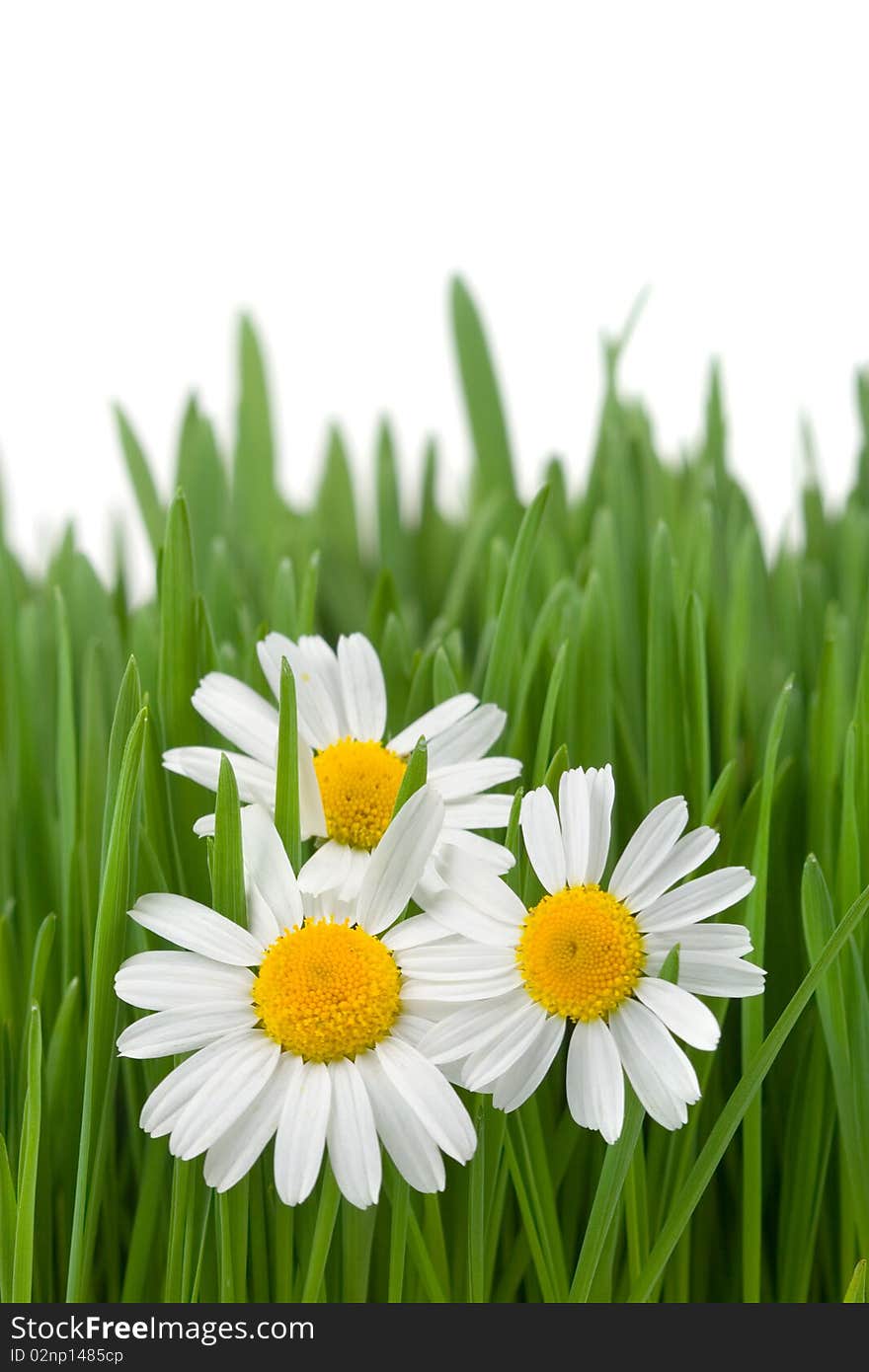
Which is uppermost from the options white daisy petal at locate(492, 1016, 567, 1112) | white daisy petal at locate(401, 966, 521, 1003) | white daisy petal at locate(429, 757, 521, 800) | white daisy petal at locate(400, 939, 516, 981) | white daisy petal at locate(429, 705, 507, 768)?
white daisy petal at locate(429, 705, 507, 768)

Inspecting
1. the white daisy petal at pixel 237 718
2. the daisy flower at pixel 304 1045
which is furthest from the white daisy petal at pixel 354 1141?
the white daisy petal at pixel 237 718

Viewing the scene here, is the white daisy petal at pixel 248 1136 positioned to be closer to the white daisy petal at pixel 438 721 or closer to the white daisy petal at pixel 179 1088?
the white daisy petal at pixel 179 1088

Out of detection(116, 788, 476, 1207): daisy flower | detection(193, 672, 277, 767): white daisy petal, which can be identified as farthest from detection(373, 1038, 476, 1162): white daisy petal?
detection(193, 672, 277, 767): white daisy petal

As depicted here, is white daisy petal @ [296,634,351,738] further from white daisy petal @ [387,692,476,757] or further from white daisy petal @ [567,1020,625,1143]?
white daisy petal @ [567,1020,625,1143]

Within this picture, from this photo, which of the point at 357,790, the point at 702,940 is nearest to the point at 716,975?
the point at 702,940

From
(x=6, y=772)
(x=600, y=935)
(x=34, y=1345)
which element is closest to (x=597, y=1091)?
(x=600, y=935)

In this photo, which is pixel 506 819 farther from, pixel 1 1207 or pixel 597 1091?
pixel 1 1207
